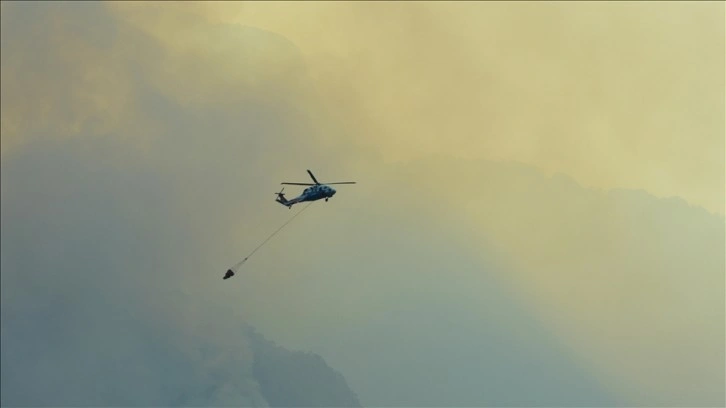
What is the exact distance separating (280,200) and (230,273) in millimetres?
32899

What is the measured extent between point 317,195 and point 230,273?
2900 cm

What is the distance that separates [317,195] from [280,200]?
36.3ft

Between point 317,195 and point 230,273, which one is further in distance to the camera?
point 317,195

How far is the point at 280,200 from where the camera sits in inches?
5300

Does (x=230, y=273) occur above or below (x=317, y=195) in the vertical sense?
below

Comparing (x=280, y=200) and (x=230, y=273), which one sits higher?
(x=280, y=200)

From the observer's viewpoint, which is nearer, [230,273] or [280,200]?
[230,273]

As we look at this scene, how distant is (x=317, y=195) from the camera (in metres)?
127

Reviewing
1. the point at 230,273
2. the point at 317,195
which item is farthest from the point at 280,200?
the point at 230,273

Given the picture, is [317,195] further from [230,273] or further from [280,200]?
[230,273]

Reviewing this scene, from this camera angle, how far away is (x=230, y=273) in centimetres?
10419
